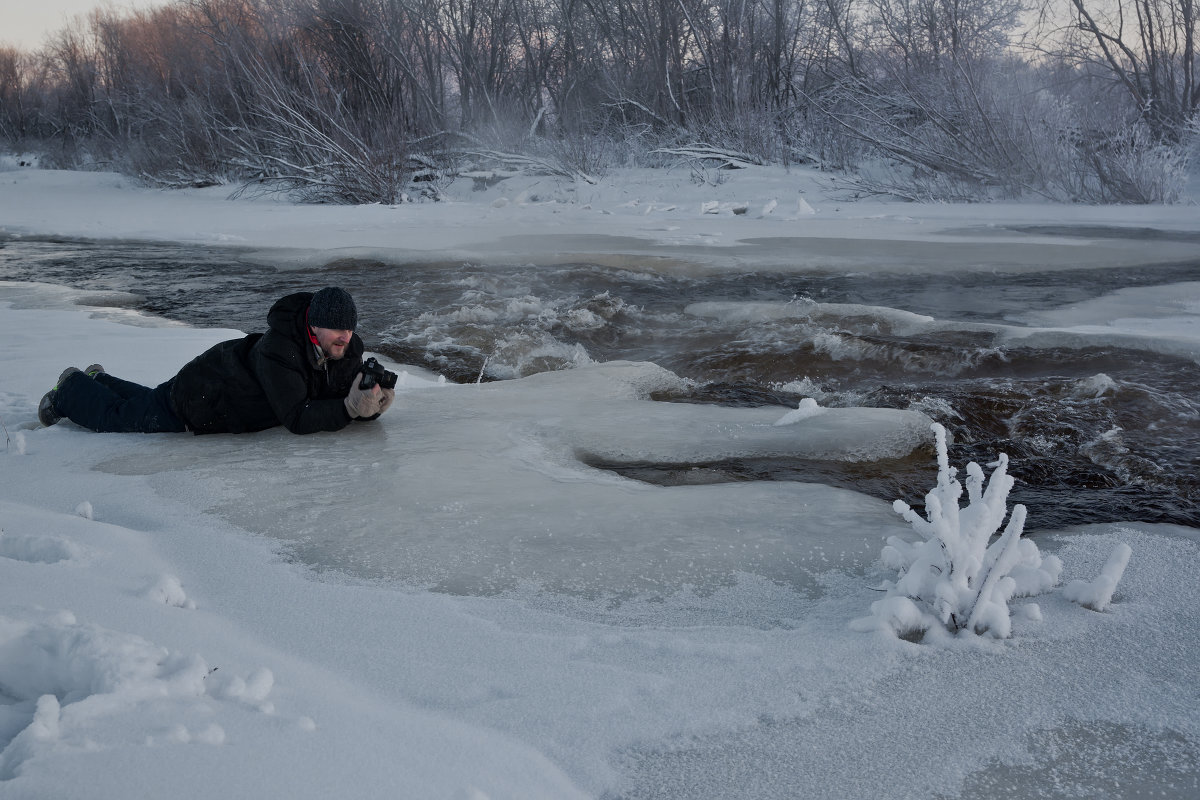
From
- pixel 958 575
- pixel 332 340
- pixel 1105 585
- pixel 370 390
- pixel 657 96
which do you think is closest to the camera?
pixel 958 575

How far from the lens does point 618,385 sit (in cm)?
505

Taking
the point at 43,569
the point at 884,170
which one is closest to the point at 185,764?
the point at 43,569

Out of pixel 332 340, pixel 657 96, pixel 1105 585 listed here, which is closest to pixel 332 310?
pixel 332 340

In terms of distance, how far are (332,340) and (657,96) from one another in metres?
15.8

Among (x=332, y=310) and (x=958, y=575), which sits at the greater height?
(x=332, y=310)

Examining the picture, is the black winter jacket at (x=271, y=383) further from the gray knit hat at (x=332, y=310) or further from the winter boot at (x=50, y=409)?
the winter boot at (x=50, y=409)

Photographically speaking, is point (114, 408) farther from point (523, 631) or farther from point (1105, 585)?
point (1105, 585)

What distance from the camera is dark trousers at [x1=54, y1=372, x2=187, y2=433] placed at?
3988 millimetres

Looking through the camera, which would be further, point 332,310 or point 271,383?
point 271,383

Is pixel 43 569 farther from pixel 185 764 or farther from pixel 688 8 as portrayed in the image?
pixel 688 8

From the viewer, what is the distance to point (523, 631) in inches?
90.0

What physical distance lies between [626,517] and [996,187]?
38.3 ft

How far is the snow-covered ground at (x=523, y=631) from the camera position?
1.70 m

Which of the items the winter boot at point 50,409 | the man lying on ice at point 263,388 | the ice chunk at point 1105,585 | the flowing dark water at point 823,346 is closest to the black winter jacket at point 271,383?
the man lying on ice at point 263,388
